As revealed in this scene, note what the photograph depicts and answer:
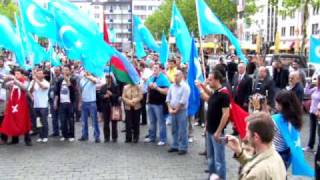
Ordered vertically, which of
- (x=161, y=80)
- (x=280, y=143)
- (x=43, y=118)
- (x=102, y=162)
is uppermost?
(x=161, y=80)

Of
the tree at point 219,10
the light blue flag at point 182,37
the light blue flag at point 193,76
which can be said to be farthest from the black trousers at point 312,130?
the tree at point 219,10

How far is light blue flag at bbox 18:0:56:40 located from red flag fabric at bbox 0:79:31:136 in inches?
63.4

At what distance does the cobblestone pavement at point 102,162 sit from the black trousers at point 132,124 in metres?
0.22

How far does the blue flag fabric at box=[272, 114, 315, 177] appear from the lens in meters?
5.65

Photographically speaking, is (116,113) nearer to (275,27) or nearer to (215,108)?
(215,108)

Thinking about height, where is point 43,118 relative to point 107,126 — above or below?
above

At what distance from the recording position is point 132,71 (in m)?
10.5

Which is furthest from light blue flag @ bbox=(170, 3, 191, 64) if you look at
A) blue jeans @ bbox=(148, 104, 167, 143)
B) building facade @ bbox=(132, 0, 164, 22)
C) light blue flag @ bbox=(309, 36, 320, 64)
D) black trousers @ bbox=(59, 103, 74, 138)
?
building facade @ bbox=(132, 0, 164, 22)

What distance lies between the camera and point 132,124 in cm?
1076

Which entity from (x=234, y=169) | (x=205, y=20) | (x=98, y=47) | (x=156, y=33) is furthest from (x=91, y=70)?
(x=156, y=33)

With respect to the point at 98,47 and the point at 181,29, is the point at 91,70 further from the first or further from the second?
the point at 181,29

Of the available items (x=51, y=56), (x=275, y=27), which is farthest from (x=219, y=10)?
(x=51, y=56)

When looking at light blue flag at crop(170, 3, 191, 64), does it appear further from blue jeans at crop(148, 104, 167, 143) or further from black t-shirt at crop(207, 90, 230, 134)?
black t-shirt at crop(207, 90, 230, 134)

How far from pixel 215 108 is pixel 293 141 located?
58.7 inches
